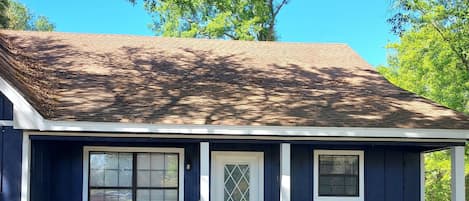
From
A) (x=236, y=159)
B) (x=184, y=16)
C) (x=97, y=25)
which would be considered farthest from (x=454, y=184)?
(x=97, y=25)

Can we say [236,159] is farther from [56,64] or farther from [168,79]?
[56,64]

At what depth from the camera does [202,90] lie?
10.2 m

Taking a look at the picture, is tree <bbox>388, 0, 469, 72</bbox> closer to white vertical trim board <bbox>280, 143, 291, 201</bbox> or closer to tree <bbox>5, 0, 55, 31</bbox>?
white vertical trim board <bbox>280, 143, 291, 201</bbox>

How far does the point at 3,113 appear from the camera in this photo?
806cm

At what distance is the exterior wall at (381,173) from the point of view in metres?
9.91

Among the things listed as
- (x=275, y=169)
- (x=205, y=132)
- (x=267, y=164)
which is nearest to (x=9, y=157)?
(x=205, y=132)

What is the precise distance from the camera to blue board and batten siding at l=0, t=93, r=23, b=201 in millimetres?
7988

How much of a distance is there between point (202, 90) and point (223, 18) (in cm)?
1248

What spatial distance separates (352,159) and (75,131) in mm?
4744

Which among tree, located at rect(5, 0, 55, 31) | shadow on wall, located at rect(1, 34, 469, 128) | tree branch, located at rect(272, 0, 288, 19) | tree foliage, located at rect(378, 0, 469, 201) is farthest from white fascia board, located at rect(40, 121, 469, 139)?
tree, located at rect(5, 0, 55, 31)

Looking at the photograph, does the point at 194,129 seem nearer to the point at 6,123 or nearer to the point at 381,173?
the point at 6,123

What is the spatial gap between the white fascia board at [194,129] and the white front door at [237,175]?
55.7 inches

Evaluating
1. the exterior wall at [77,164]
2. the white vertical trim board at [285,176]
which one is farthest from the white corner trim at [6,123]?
the white vertical trim board at [285,176]

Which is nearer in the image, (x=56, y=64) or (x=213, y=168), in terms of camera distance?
(x=213, y=168)
